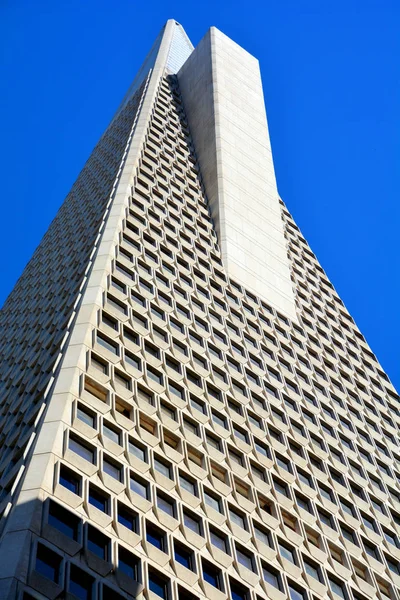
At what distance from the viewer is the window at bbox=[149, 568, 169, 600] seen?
29656mm

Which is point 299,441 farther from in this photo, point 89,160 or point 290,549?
point 89,160

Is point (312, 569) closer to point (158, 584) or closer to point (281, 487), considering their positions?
point (281, 487)

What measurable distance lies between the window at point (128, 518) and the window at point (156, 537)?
529mm

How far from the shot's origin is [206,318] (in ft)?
161

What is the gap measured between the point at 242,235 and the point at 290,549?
94.2 ft

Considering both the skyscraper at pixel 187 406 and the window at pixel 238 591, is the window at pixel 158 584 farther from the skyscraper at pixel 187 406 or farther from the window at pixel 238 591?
the window at pixel 238 591

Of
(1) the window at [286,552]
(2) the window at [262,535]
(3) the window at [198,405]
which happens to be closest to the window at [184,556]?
(2) the window at [262,535]

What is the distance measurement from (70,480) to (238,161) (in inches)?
1775

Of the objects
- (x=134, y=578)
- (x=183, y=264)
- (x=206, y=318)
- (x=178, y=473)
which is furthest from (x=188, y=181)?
(x=134, y=578)

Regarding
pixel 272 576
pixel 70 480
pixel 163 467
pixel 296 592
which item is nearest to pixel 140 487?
pixel 163 467

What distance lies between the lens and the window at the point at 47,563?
26438mm

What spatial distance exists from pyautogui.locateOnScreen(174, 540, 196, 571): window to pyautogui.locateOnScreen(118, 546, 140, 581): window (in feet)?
8.13

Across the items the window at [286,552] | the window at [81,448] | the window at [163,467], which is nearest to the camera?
the window at [81,448]

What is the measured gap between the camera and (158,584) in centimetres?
3009
